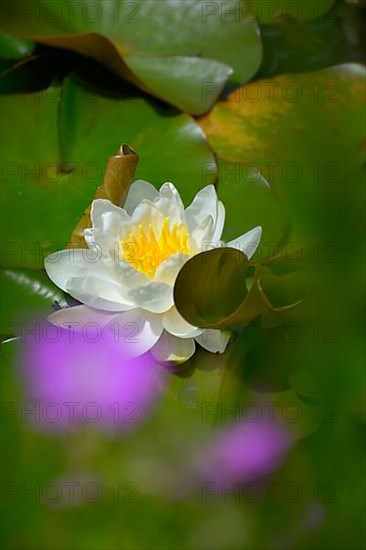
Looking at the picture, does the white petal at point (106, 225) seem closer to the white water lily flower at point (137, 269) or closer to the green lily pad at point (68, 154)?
the white water lily flower at point (137, 269)

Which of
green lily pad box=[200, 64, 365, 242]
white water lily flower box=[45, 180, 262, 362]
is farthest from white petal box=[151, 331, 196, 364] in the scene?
green lily pad box=[200, 64, 365, 242]

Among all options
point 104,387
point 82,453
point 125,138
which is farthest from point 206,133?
point 82,453

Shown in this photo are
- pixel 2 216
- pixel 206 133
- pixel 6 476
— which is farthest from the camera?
pixel 206 133

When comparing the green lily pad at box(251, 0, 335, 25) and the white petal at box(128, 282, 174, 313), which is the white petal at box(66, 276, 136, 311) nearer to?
the white petal at box(128, 282, 174, 313)

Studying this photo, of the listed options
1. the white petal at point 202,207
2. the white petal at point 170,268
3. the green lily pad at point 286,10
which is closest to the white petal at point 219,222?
the white petal at point 202,207

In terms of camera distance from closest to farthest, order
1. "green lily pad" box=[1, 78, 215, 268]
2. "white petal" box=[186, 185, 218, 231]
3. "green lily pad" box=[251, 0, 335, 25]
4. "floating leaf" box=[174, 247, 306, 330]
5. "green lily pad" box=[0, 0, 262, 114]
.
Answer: "floating leaf" box=[174, 247, 306, 330], "white petal" box=[186, 185, 218, 231], "green lily pad" box=[1, 78, 215, 268], "green lily pad" box=[0, 0, 262, 114], "green lily pad" box=[251, 0, 335, 25]

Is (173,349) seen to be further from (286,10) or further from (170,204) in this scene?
(286,10)

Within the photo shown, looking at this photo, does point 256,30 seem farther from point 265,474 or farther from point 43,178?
point 265,474
